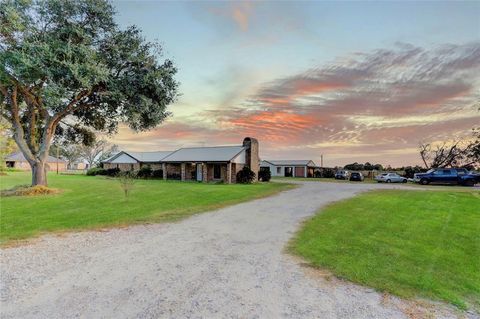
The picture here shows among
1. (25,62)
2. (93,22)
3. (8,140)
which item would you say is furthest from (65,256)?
(8,140)

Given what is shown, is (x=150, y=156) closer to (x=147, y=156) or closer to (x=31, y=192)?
(x=147, y=156)

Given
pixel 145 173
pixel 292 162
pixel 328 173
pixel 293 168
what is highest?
pixel 292 162

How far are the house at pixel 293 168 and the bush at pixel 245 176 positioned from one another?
2435 centimetres

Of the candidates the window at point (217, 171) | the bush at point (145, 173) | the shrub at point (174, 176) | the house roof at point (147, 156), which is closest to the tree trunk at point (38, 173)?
the window at point (217, 171)

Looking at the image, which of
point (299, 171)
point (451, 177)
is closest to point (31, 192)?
point (451, 177)

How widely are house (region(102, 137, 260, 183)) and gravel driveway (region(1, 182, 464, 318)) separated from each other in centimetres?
2779

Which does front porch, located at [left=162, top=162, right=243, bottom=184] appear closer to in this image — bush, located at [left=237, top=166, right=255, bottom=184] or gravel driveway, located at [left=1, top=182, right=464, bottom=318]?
bush, located at [left=237, top=166, right=255, bottom=184]

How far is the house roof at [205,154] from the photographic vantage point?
119 feet

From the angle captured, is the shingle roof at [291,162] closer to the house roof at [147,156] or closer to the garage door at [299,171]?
the garage door at [299,171]

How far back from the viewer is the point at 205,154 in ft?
128

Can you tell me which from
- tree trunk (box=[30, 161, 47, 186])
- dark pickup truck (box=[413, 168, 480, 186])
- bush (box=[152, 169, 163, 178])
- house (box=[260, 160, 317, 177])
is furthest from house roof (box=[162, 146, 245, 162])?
dark pickup truck (box=[413, 168, 480, 186])

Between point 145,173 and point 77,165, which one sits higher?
point 77,165

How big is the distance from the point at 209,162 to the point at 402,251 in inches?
1192

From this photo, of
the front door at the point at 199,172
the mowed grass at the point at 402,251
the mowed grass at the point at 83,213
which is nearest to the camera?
the mowed grass at the point at 402,251
